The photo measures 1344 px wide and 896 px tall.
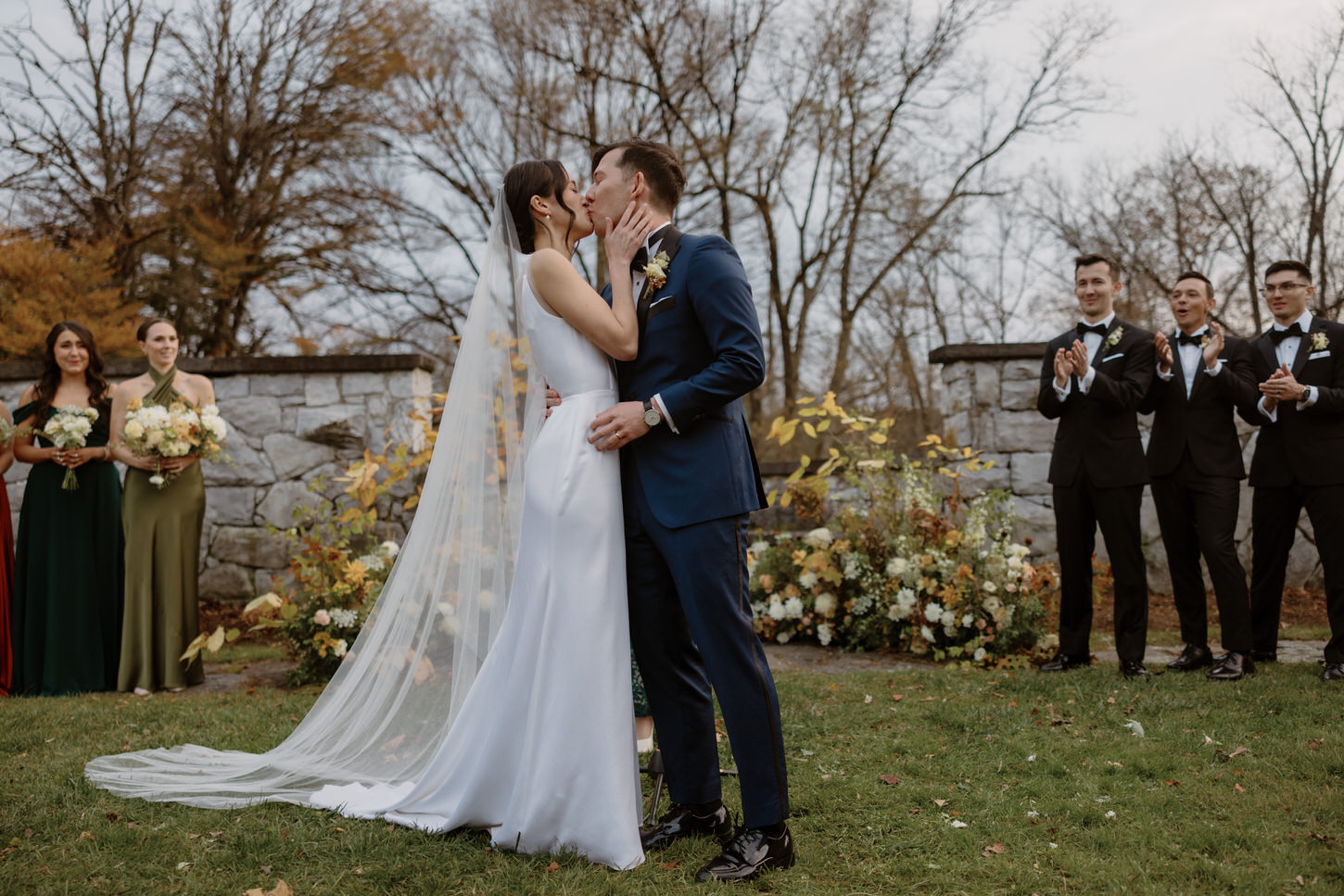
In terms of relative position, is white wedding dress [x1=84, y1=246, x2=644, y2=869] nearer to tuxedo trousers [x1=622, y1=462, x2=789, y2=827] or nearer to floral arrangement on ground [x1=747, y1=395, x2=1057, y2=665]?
tuxedo trousers [x1=622, y1=462, x2=789, y2=827]

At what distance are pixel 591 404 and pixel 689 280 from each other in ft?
1.64

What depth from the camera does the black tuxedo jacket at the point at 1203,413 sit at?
490cm

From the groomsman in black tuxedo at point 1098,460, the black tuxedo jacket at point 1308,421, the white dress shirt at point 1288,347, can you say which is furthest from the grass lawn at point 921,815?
the white dress shirt at point 1288,347

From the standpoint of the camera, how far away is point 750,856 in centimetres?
252

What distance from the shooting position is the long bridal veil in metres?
3.13

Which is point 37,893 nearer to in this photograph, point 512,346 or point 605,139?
point 512,346

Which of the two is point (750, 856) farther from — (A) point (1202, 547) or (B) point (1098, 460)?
(A) point (1202, 547)

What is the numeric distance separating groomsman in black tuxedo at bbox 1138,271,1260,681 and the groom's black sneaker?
10.6 ft

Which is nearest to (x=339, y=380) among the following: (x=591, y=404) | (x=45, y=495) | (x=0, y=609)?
(x=45, y=495)

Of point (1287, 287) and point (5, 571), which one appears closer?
point (1287, 287)

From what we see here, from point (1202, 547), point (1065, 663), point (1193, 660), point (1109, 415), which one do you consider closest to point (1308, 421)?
point (1202, 547)

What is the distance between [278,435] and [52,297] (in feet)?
12.8

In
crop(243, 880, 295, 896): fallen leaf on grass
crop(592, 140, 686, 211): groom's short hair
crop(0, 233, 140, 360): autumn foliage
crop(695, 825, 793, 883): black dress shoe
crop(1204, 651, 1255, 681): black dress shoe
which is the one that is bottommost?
crop(243, 880, 295, 896): fallen leaf on grass

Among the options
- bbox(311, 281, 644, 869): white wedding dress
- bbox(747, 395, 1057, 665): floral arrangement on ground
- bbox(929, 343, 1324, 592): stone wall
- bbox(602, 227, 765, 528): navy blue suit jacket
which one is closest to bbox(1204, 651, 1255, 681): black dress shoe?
bbox(747, 395, 1057, 665): floral arrangement on ground
